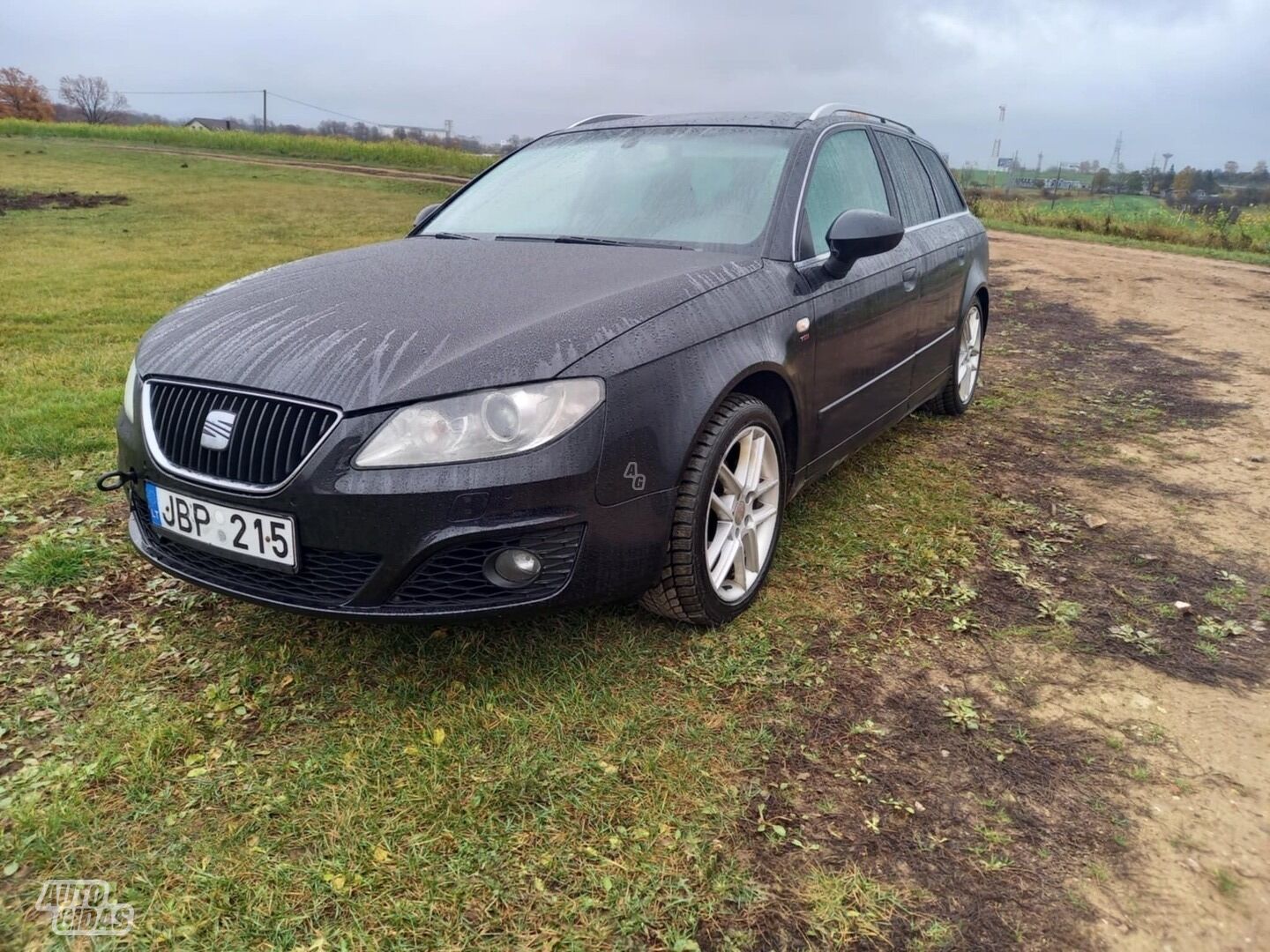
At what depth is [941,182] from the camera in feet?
16.7

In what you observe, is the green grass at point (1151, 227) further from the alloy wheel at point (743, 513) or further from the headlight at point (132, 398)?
the headlight at point (132, 398)

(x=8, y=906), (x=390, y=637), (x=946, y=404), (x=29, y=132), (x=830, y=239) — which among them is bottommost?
(x=8, y=906)

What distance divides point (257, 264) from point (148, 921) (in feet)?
32.0

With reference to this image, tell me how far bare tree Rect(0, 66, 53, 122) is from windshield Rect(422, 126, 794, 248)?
78734mm

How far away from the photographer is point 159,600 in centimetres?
308

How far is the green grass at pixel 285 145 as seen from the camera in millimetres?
32812

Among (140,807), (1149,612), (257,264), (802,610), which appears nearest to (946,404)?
(1149,612)

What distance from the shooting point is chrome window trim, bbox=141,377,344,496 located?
2.20m

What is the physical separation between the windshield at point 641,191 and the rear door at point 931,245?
→ 1.11 metres

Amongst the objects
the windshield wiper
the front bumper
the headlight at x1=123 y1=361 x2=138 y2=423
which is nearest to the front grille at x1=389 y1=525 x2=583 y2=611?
the front bumper

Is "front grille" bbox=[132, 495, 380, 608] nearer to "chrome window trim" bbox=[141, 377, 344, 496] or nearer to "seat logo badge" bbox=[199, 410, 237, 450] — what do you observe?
"chrome window trim" bbox=[141, 377, 344, 496]

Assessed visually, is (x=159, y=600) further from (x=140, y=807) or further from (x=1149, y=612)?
(x=1149, y=612)
